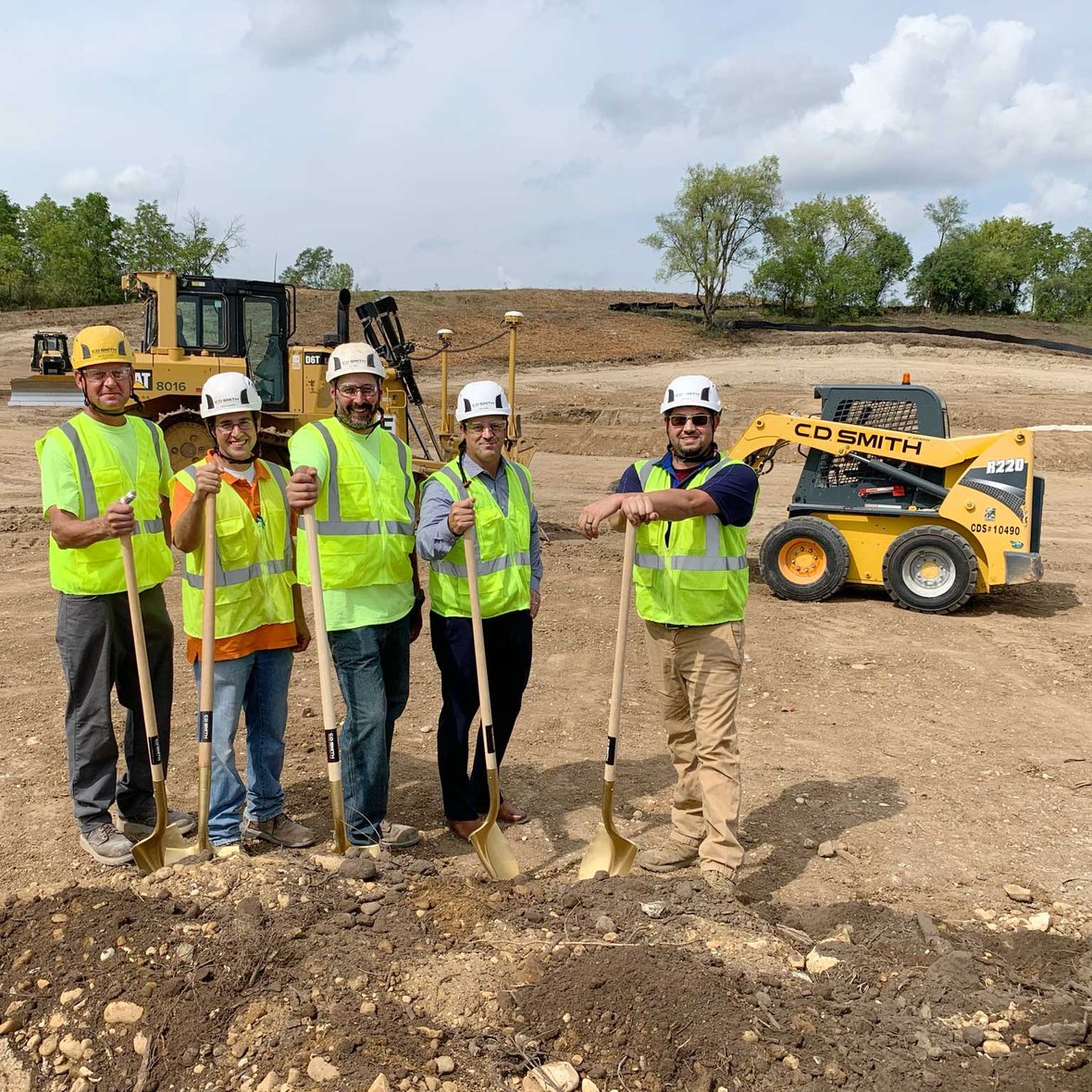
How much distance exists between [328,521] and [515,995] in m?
1.91

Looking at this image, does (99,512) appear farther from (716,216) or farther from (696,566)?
(716,216)

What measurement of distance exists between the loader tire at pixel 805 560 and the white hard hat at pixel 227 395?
21.2 feet

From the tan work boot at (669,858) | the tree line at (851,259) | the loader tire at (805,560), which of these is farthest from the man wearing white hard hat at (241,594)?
the tree line at (851,259)

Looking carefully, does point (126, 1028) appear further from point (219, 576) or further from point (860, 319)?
point (860, 319)

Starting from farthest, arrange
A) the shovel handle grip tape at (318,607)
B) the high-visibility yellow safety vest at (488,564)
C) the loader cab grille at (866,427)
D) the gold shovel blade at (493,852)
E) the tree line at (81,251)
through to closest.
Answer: the tree line at (81,251) < the loader cab grille at (866,427) < the high-visibility yellow safety vest at (488,564) < the gold shovel blade at (493,852) < the shovel handle grip tape at (318,607)

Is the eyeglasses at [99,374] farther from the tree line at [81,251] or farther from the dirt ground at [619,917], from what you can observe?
the tree line at [81,251]

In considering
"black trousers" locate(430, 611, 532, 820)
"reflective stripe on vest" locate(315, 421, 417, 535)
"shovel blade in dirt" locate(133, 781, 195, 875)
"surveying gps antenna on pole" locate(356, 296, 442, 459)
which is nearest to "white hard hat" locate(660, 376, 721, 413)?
"black trousers" locate(430, 611, 532, 820)

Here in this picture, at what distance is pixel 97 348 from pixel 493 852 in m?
2.63

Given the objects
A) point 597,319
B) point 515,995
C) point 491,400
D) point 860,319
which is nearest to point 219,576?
point 491,400

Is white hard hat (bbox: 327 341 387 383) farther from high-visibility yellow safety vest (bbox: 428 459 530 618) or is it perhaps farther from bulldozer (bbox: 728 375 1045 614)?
bulldozer (bbox: 728 375 1045 614)

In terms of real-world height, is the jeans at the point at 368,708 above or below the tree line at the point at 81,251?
below

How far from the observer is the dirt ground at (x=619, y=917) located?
2.89 meters

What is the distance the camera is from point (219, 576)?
158 inches

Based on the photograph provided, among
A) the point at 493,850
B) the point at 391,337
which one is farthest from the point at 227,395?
the point at 391,337
